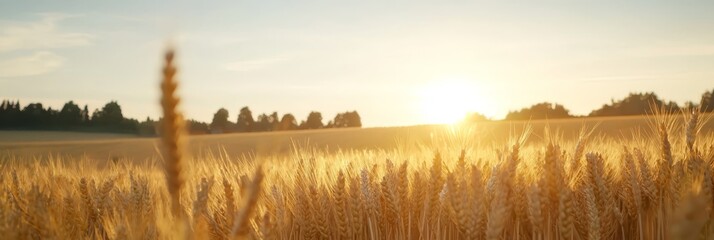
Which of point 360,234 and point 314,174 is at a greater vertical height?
point 314,174

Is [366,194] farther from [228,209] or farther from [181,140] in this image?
[181,140]

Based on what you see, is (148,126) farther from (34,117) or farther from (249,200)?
(34,117)

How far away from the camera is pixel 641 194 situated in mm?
2271

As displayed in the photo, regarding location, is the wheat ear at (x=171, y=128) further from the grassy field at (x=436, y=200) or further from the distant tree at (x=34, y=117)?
the distant tree at (x=34, y=117)

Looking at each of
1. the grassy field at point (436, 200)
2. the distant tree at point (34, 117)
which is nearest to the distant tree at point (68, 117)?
the distant tree at point (34, 117)

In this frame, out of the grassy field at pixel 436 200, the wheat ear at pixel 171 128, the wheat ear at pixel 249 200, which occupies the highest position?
the wheat ear at pixel 171 128

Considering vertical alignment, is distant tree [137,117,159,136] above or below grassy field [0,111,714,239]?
above

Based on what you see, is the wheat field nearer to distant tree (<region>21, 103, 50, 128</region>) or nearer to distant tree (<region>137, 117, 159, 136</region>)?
distant tree (<region>137, 117, 159, 136</region>)

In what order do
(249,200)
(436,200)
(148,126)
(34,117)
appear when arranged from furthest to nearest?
1. (34,117)
2. (436,200)
3. (148,126)
4. (249,200)

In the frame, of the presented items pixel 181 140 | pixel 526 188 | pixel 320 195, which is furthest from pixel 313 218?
pixel 181 140

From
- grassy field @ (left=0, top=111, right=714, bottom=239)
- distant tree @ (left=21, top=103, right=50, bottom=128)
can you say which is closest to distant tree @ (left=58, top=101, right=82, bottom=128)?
distant tree @ (left=21, top=103, right=50, bottom=128)

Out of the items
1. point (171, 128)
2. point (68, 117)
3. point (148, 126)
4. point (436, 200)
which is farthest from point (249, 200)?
point (68, 117)

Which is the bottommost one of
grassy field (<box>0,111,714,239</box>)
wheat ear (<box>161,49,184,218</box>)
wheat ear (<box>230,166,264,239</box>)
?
grassy field (<box>0,111,714,239</box>)

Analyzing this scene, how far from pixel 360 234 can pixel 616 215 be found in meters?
0.91
